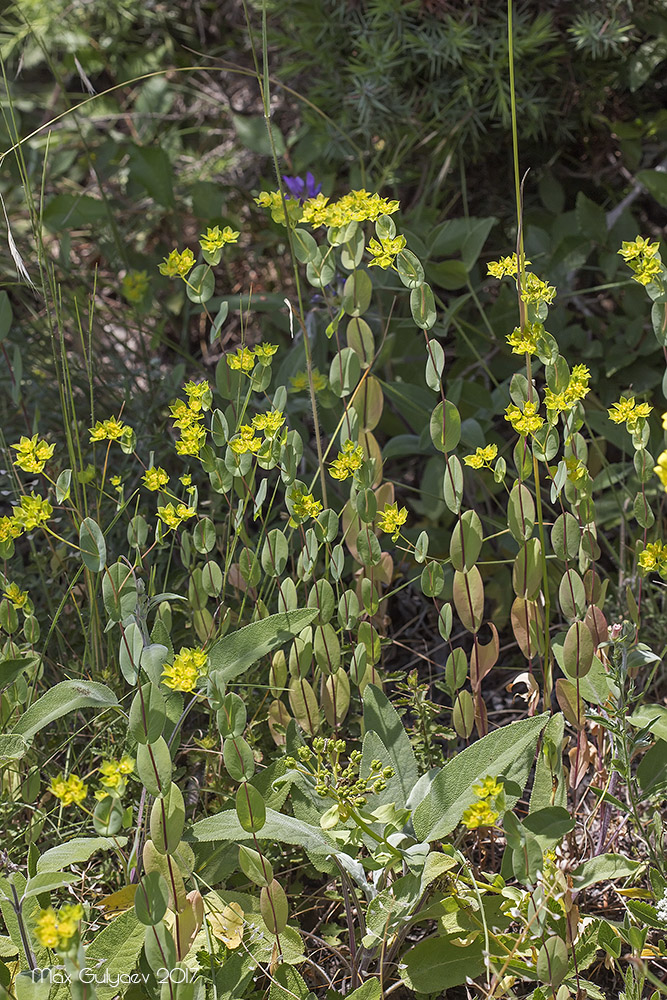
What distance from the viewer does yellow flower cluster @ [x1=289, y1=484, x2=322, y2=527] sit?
1112mm

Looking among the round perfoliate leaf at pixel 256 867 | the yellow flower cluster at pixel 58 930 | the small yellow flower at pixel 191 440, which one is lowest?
the round perfoliate leaf at pixel 256 867

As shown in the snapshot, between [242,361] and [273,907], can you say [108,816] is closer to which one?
[273,907]

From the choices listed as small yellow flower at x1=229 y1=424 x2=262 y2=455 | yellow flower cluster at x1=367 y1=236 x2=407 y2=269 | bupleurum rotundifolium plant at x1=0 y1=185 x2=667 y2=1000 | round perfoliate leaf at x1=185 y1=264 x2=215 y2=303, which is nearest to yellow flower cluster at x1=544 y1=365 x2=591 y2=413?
bupleurum rotundifolium plant at x1=0 y1=185 x2=667 y2=1000

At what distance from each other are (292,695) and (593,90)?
1445 millimetres

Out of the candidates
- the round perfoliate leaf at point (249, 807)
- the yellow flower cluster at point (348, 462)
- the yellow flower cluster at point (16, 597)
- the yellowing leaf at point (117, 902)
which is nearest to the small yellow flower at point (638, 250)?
the yellow flower cluster at point (348, 462)

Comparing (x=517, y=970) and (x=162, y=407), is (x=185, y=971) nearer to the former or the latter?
(x=517, y=970)

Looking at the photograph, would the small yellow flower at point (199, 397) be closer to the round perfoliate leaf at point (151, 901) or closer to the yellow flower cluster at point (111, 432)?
the yellow flower cluster at point (111, 432)

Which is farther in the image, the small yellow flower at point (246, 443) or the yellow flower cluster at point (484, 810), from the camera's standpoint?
the small yellow flower at point (246, 443)

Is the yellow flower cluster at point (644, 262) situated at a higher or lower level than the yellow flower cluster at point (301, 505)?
higher

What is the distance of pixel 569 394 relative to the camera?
1.08m

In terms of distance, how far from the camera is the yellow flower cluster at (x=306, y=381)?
1.38 meters

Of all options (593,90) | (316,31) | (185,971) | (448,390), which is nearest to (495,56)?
(593,90)

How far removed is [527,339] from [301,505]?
32 cm

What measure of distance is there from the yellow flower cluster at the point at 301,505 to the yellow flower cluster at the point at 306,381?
0.25 metres
